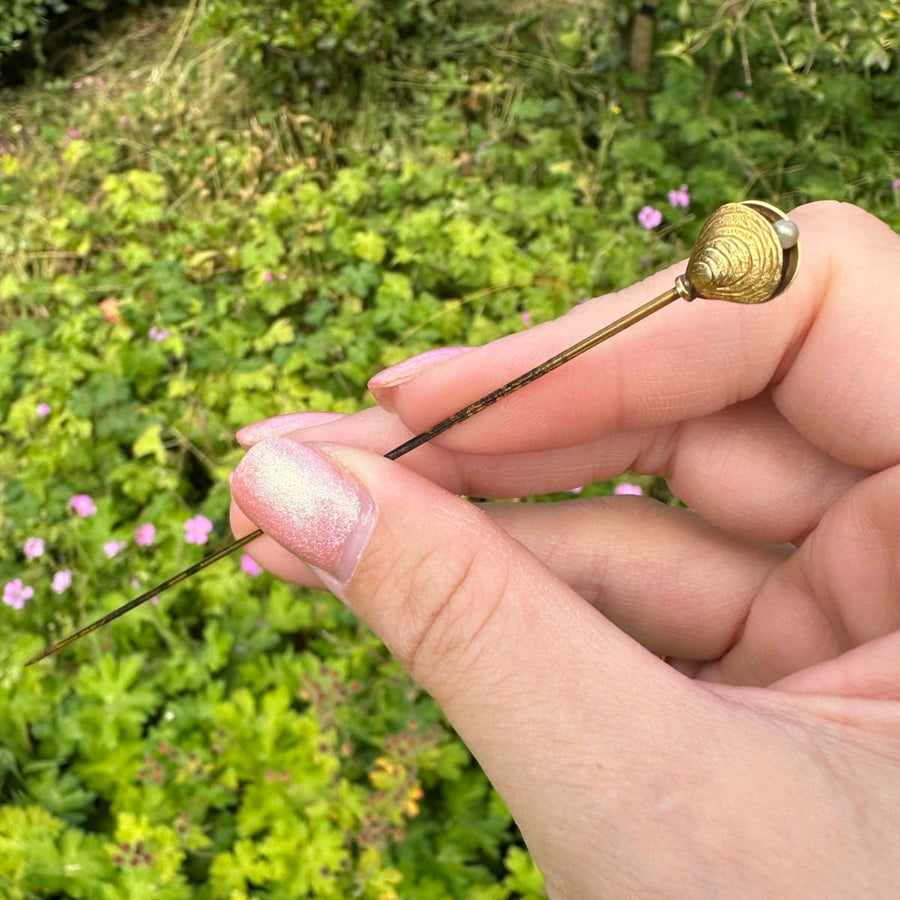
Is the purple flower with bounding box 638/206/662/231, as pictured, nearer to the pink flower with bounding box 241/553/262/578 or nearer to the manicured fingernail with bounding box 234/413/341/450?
the manicured fingernail with bounding box 234/413/341/450

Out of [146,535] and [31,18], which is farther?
[31,18]

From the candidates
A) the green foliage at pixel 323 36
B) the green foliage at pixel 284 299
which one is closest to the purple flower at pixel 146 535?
the green foliage at pixel 284 299

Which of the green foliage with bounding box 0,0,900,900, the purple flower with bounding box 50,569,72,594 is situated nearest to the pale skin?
the green foliage with bounding box 0,0,900,900

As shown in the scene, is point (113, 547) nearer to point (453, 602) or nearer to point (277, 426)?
point (277, 426)

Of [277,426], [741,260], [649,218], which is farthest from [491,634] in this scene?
[649,218]

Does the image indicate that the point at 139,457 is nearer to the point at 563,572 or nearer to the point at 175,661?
the point at 175,661

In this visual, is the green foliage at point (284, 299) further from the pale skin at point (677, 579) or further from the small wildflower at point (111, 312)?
the pale skin at point (677, 579)

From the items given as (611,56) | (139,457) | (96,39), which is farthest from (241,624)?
(96,39)
